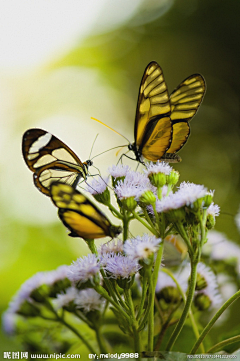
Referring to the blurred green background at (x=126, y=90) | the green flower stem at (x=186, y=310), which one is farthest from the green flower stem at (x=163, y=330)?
the blurred green background at (x=126, y=90)

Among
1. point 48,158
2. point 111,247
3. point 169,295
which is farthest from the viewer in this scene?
point 48,158

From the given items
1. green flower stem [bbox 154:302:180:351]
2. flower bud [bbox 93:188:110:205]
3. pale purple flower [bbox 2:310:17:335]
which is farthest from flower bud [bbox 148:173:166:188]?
pale purple flower [bbox 2:310:17:335]

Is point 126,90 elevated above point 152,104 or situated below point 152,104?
above

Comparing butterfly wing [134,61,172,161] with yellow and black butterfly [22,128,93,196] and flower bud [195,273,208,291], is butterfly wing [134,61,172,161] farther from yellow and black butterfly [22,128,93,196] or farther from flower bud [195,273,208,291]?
flower bud [195,273,208,291]

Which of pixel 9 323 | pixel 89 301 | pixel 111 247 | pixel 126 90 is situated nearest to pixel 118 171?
pixel 111 247

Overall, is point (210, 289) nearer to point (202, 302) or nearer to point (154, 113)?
point (202, 302)

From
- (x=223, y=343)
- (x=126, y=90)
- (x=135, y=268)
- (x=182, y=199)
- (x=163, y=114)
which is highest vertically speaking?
(x=126, y=90)
